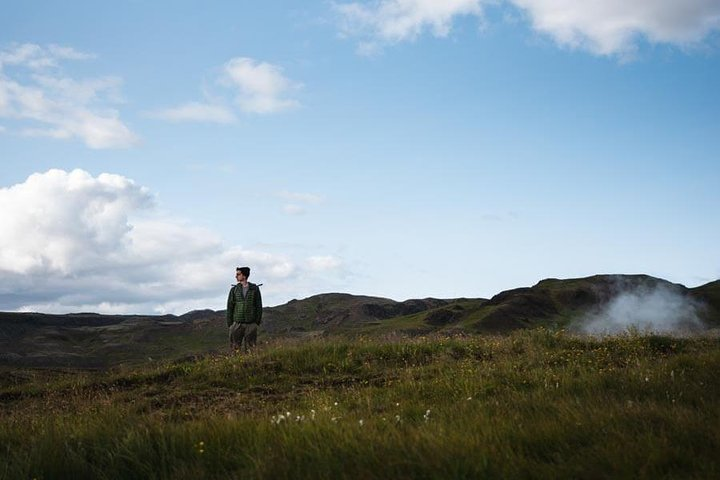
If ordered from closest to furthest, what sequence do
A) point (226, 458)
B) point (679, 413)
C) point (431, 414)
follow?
1. point (226, 458)
2. point (679, 413)
3. point (431, 414)

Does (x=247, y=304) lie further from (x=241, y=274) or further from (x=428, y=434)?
(x=428, y=434)

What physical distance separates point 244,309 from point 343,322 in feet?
232

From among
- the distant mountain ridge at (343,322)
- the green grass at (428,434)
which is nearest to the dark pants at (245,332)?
the green grass at (428,434)

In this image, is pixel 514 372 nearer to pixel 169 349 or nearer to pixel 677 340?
pixel 677 340

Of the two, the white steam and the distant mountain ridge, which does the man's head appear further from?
the white steam

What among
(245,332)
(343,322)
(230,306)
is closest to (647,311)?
(343,322)

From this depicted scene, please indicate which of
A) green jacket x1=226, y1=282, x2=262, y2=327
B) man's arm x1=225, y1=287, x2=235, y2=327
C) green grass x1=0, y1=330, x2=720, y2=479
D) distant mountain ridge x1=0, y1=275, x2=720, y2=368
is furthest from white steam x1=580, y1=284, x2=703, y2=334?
green grass x1=0, y1=330, x2=720, y2=479

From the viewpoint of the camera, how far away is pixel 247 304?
623 inches

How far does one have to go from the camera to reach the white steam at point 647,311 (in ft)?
164

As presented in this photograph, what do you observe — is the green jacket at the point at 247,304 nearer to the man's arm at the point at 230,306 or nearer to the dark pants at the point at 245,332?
the man's arm at the point at 230,306

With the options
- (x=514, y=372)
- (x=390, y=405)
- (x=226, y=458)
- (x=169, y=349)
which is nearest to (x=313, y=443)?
(x=226, y=458)

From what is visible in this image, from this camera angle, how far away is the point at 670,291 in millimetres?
64188

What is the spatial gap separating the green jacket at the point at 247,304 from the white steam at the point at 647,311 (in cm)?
3822

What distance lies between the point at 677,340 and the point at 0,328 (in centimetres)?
9259
